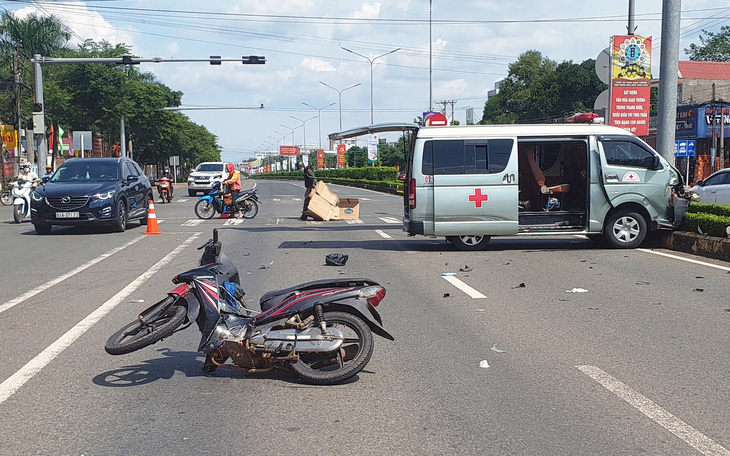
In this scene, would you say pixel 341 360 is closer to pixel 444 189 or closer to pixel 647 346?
pixel 647 346

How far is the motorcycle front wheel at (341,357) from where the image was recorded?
5.46 meters

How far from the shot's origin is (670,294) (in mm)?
9133

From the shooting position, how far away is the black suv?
1733cm

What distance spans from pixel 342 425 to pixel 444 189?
9259 mm

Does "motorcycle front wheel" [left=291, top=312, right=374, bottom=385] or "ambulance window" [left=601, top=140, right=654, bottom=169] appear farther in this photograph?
"ambulance window" [left=601, top=140, right=654, bottom=169]

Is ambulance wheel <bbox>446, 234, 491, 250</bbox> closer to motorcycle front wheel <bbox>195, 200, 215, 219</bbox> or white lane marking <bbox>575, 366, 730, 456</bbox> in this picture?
white lane marking <bbox>575, 366, 730, 456</bbox>

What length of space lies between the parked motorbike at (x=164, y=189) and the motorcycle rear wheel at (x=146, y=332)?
28394 millimetres

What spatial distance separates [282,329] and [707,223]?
9957mm

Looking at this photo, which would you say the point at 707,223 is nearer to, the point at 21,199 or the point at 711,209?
the point at 711,209

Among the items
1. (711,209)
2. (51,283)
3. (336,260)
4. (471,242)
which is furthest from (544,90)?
(51,283)

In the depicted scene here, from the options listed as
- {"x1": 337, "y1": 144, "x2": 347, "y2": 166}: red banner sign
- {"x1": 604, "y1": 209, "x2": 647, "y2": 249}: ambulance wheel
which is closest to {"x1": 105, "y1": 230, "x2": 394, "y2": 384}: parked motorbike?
{"x1": 604, "y1": 209, "x2": 647, "y2": 249}: ambulance wheel

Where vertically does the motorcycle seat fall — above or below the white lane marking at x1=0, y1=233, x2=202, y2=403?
above

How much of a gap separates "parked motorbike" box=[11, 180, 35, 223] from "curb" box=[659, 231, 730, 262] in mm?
16657

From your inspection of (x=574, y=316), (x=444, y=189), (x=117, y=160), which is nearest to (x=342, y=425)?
(x=574, y=316)
